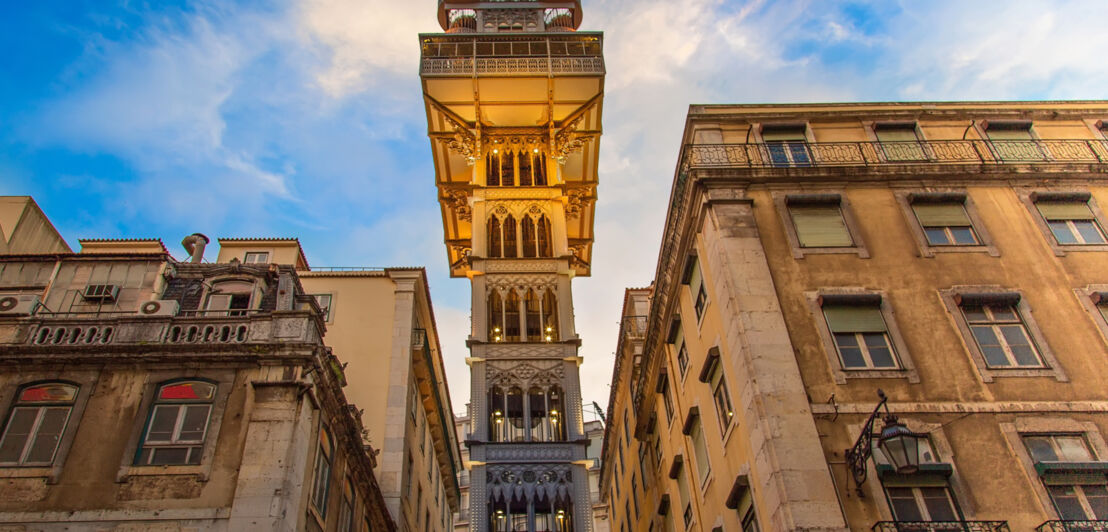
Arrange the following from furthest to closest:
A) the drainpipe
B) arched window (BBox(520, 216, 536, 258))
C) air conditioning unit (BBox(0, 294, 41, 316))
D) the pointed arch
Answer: arched window (BBox(520, 216, 536, 258)), the pointed arch, the drainpipe, air conditioning unit (BBox(0, 294, 41, 316))

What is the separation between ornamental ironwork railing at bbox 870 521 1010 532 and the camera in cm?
1470

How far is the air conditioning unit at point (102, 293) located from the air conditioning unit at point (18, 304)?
3.96 ft

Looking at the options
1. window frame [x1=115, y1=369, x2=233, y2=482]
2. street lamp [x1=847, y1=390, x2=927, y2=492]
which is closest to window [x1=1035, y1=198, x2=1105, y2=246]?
street lamp [x1=847, y1=390, x2=927, y2=492]

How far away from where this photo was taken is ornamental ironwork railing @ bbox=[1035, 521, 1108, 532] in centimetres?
1477

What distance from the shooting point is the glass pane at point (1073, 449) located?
16.0 metres

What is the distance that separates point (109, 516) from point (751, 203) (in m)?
16.8

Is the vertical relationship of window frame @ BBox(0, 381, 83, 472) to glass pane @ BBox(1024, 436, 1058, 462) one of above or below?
above

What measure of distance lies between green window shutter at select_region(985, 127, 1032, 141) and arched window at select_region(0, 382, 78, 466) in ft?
84.7

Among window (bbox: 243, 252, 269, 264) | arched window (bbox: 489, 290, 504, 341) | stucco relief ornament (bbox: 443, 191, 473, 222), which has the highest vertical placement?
stucco relief ornament (bbox: 443, 191, 473, 222)

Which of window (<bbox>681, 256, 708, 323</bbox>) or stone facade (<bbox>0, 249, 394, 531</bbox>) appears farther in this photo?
window (<bbox>681, 256, 708, 323</bbox>)

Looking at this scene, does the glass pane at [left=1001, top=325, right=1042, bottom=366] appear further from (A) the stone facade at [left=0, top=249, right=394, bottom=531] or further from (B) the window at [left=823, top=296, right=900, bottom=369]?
(A) the stone facade at [left=0, top=249, right=394, bottom=531]

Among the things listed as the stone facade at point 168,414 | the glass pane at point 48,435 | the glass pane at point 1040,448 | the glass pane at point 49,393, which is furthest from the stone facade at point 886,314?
the glass pane at point 49,393

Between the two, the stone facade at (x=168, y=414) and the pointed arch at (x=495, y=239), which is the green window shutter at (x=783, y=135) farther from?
the pointed arch at (x=495, y=239)

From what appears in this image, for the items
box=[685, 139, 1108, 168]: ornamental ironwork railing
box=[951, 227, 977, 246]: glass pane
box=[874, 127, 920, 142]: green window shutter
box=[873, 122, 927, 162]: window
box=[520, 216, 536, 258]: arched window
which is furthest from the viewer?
box=[520, 216, 536, 258]: arched window
